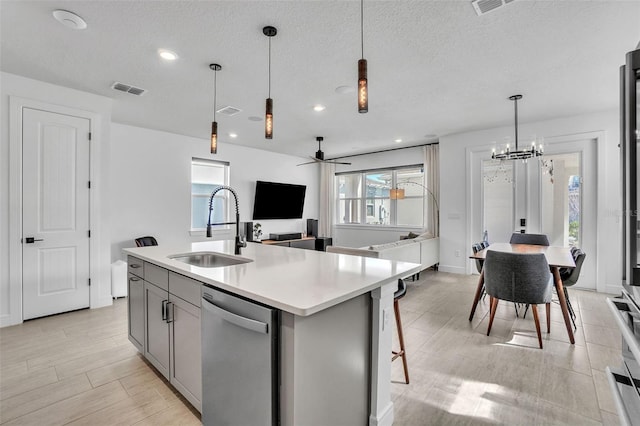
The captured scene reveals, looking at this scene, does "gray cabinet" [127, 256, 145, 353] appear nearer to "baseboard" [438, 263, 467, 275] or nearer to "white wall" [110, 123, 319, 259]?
"white wall" [110, 123, 319, 259]

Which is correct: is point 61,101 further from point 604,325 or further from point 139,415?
point 604,325

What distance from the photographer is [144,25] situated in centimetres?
236

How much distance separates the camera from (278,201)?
725 centimetres

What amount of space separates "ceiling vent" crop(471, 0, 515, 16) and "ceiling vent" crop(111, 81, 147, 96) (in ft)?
11.7

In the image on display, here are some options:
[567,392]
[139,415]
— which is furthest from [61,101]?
[567,392]

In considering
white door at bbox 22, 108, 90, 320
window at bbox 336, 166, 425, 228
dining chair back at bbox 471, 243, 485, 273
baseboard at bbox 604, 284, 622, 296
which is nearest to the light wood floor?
white door at bbox 22, 108, 90, 320

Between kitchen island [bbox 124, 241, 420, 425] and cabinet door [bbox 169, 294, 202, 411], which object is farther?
cabinet door [bbox 169, 294, 202, 411]

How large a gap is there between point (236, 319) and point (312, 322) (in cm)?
37

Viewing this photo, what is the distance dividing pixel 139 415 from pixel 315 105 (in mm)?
3712

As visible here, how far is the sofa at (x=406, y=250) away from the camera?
3.99 m

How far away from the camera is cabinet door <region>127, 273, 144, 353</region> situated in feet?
7.78

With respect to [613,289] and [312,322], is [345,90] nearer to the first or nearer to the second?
[312,322]

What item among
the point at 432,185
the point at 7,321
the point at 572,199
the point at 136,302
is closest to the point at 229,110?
the point at 136,302

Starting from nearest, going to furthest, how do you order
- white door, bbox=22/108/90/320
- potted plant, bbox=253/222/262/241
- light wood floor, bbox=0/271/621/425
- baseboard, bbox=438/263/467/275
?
light wood floor, bbox=0/271/621/425, white door, bbox=22/108/90/320, baseboard, bbox=438/263/467/275, potted plant, bbox=253/222/262/241
